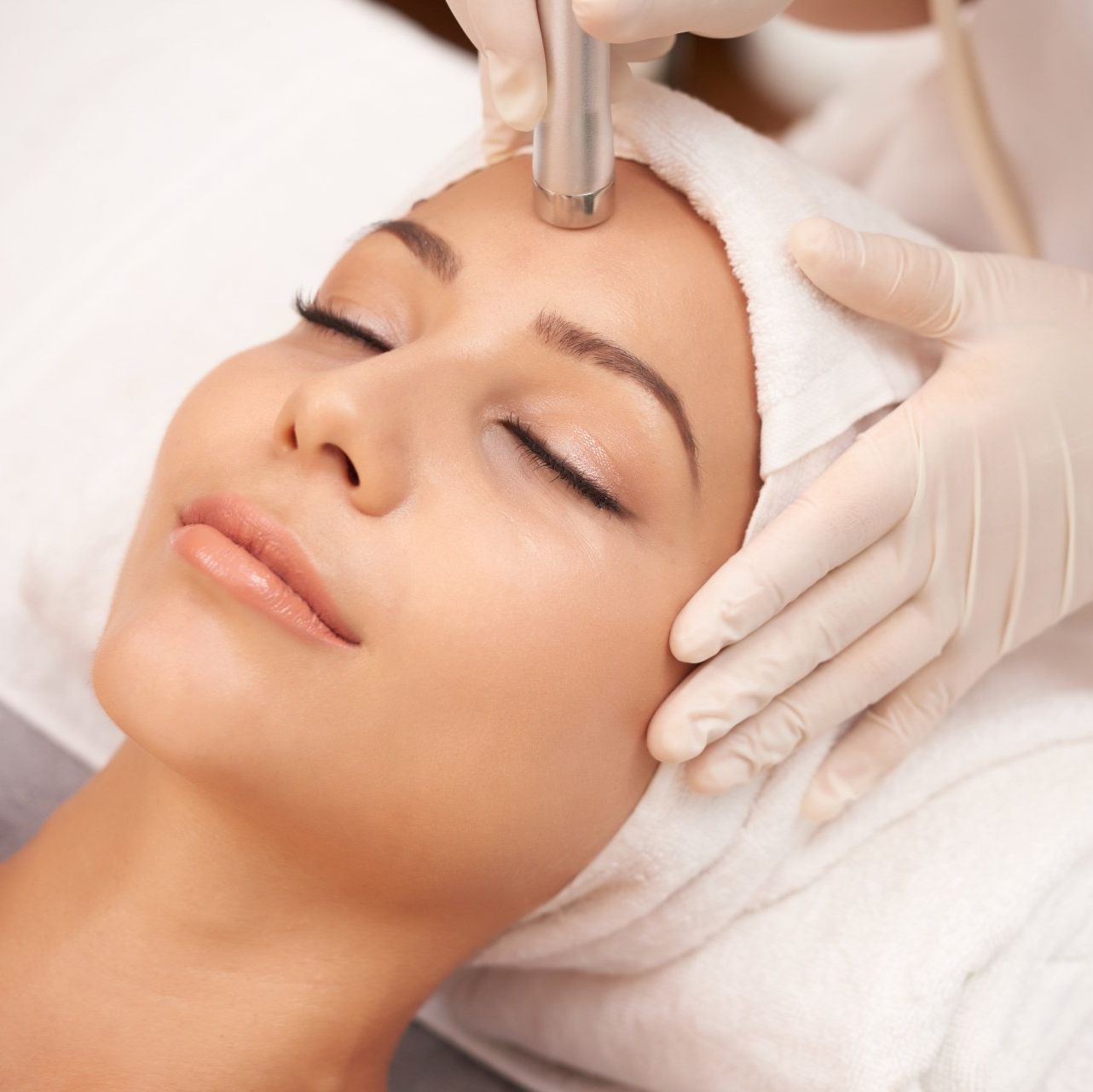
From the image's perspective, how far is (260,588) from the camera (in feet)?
3.27

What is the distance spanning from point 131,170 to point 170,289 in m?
0.25

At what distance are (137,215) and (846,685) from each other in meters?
1.26

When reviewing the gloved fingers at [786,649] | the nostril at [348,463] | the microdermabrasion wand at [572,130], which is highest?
the microdermabrasion wand at [572,130]

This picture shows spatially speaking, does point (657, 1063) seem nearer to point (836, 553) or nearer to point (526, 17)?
point (836, 553)

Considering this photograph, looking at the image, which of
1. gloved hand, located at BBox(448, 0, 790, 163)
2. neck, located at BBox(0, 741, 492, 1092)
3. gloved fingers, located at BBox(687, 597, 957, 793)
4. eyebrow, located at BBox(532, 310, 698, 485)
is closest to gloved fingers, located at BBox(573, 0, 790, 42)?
gloved hand, located at BBox(448, 0, 790, 163)

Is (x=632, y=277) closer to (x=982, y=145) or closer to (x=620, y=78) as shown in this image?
(x=620, y=78)

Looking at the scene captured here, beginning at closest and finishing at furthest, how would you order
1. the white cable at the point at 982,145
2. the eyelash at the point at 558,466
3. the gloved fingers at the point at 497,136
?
the eyelash at the point at 558,466 < the gloved fingers at the point at 497,136 < the white cable at the point at 982,145

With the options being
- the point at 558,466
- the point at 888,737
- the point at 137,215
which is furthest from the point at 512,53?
the point at 137,215

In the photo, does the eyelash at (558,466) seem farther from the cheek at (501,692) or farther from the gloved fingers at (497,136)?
the gloved fingers at (497,136)

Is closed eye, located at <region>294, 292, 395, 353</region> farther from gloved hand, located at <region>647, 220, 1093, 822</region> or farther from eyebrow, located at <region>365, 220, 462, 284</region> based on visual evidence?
gloved hand, located at <region>647, 220, 1093, 822</region>

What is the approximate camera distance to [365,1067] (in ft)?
4.04

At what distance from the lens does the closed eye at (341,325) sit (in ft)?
3.83

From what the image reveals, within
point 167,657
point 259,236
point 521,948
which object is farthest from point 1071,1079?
point 259,236

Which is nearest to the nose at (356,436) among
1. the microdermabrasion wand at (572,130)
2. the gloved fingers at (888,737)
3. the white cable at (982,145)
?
the microdermabrasion wand at (572,130)
